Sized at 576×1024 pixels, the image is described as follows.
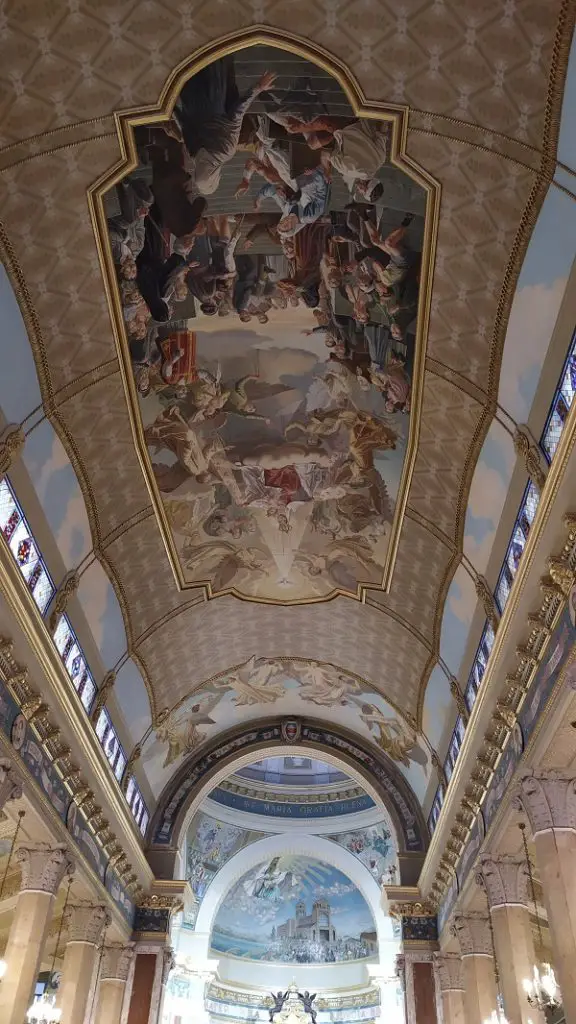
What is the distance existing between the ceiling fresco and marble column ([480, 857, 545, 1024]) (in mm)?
3676

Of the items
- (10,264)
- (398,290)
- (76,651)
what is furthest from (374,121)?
(76,651)

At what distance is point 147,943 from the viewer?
2011 cm

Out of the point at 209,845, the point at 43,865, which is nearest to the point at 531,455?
the point at 43,865

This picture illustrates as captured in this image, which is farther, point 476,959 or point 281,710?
point 281,710

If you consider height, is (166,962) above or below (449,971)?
above

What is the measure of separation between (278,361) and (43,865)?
32.2 ft

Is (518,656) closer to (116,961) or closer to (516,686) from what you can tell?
(516,686)

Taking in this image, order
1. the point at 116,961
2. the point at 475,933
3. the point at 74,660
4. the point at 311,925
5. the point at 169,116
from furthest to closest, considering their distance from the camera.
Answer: the point at 311,925 → the point at 116,961 → the point at 475,933 → the point at 74,660 → the point at 169,116

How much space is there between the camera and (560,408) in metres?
9.68

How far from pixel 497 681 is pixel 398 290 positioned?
662 cm

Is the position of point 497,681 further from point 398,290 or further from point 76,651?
point 76,651

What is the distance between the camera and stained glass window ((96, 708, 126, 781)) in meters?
16.9

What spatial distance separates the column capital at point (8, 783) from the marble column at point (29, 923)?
2670 millimetres

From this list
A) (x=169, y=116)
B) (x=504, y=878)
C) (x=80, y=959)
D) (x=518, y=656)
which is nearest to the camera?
(x=169, y=116)
